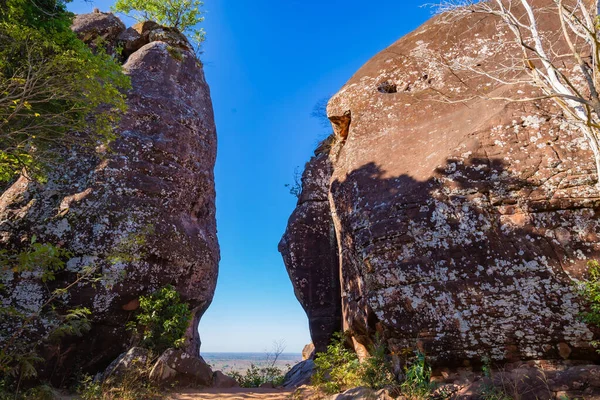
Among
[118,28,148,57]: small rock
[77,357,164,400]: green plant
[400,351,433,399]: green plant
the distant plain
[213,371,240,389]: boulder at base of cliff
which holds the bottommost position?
the distant plain

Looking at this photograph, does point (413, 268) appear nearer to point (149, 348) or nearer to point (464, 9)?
point (464, 9)

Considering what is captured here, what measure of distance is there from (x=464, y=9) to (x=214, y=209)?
9.90 meters

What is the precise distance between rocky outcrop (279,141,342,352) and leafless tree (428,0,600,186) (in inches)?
334

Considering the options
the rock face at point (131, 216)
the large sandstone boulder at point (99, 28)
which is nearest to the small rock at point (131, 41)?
the large sandstone boulder at point (99, 28)

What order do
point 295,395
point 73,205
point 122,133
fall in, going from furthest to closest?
point 122,133 → point 73,205 → point 295,395

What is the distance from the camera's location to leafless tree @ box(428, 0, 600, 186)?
4.88 metres

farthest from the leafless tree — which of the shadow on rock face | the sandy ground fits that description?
the sandy ground

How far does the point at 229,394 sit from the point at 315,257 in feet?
25.3

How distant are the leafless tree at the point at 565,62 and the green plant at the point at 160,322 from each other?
8.56 m

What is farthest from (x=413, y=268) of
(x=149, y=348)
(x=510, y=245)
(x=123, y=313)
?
(x=123, y=313)

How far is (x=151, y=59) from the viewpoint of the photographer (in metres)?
13.7

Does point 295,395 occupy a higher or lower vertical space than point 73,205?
lower

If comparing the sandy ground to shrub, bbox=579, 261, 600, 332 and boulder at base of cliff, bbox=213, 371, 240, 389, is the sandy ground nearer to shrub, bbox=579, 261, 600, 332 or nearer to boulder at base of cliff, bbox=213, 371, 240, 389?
boulder at base of cliff, bbox=213, 371, 240, 389

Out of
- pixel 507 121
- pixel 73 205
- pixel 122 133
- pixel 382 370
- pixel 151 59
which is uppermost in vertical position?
pixel 151 59
